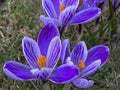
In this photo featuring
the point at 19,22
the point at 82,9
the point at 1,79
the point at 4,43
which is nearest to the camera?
the point at 82,9

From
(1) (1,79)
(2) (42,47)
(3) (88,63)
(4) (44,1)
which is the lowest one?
(1) (1,79)

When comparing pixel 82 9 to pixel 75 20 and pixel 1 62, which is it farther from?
pixel 1 62

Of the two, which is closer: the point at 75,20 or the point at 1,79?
the point at 75,20

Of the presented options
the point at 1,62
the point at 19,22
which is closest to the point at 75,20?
the point at 1,62

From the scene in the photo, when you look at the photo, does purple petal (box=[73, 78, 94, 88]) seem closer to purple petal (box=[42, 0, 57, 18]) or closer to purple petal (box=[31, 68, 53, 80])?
purple petal (box=[31, 68, 53, 80])

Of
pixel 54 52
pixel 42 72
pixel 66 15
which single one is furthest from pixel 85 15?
pixel 42 72

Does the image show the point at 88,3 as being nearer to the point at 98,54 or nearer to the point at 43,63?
the point at 98,54
